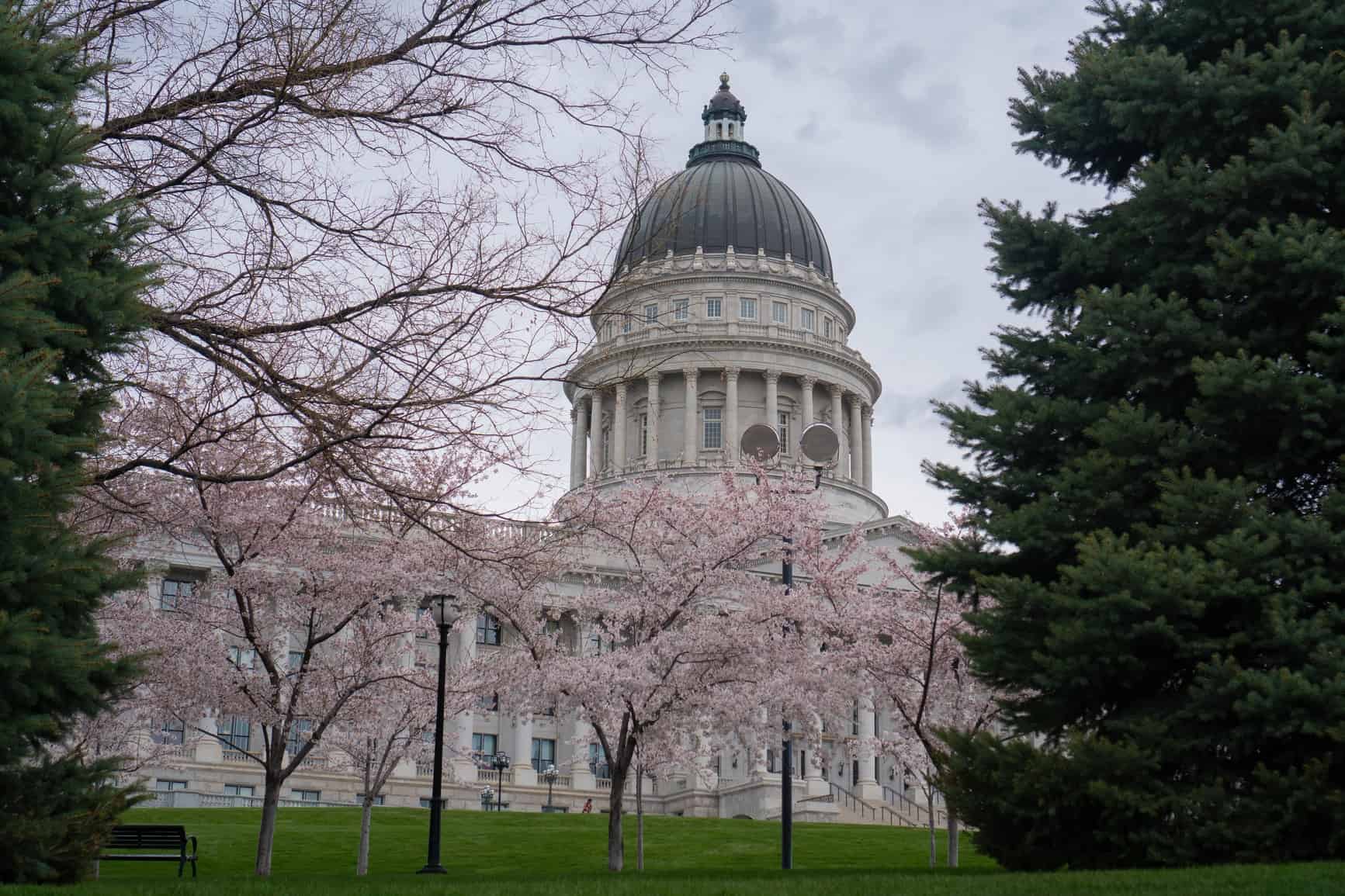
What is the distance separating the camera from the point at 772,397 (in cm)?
8962

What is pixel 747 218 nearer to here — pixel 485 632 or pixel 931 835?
pixel 485 632

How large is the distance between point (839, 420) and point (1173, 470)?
7678cm

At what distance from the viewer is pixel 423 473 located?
53.3ft

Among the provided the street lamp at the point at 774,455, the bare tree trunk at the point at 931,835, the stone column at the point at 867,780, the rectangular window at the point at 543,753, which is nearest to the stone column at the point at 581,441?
the rectangular window at the point at 543,753

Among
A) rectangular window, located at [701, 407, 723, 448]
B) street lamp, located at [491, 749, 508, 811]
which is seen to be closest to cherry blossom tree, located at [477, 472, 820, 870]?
street lamp, located at [491, 749, 508, 811]

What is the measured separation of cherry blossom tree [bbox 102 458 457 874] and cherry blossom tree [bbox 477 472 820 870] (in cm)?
266

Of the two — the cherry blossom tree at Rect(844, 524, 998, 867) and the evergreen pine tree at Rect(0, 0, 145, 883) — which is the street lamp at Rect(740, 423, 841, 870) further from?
the evergreen pine tree at Rect(0, 0, 145, 883)

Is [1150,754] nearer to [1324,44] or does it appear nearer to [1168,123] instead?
[1168,123]

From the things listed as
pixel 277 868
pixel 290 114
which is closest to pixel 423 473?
pixel 290 114

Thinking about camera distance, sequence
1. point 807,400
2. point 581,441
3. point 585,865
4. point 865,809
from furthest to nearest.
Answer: point 581,441 < point 807,400 < point 865,809 < point 585,865

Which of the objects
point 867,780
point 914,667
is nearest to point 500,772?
point 867,780

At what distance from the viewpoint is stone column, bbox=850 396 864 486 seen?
93438 mm

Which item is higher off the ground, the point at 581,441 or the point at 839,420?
the point at 839,420

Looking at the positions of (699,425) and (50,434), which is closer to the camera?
(50,434)
